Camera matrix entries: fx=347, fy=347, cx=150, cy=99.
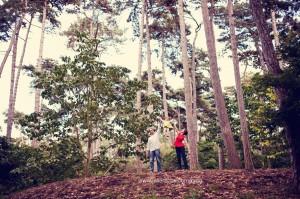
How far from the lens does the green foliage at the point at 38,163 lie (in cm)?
1102

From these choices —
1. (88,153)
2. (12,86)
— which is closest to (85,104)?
(88,153)

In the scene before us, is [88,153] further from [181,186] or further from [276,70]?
[276,70]

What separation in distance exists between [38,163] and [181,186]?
4.79 meters

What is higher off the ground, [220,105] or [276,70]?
[276,70]

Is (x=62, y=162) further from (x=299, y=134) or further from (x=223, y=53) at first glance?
(x=223, y=53)

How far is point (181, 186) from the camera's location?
30.0 feet

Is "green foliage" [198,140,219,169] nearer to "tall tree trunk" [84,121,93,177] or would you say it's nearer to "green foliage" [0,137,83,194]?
"green foliage" [0,137,83,194]

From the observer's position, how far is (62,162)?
36.6ft

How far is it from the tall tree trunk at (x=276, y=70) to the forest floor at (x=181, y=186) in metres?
0.66

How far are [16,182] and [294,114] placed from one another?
383 inches

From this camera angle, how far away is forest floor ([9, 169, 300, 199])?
331 inches

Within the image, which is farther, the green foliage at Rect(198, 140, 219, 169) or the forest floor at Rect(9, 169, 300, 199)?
the green foliage at Rect(198, 140, 219, 169)

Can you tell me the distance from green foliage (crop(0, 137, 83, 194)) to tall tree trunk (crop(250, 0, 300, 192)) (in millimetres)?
6294

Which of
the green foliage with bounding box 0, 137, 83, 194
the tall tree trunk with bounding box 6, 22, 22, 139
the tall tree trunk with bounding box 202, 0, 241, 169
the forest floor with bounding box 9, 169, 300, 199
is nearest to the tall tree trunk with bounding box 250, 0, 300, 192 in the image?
the forest floor with bounding box 9, 169, 300, 199
